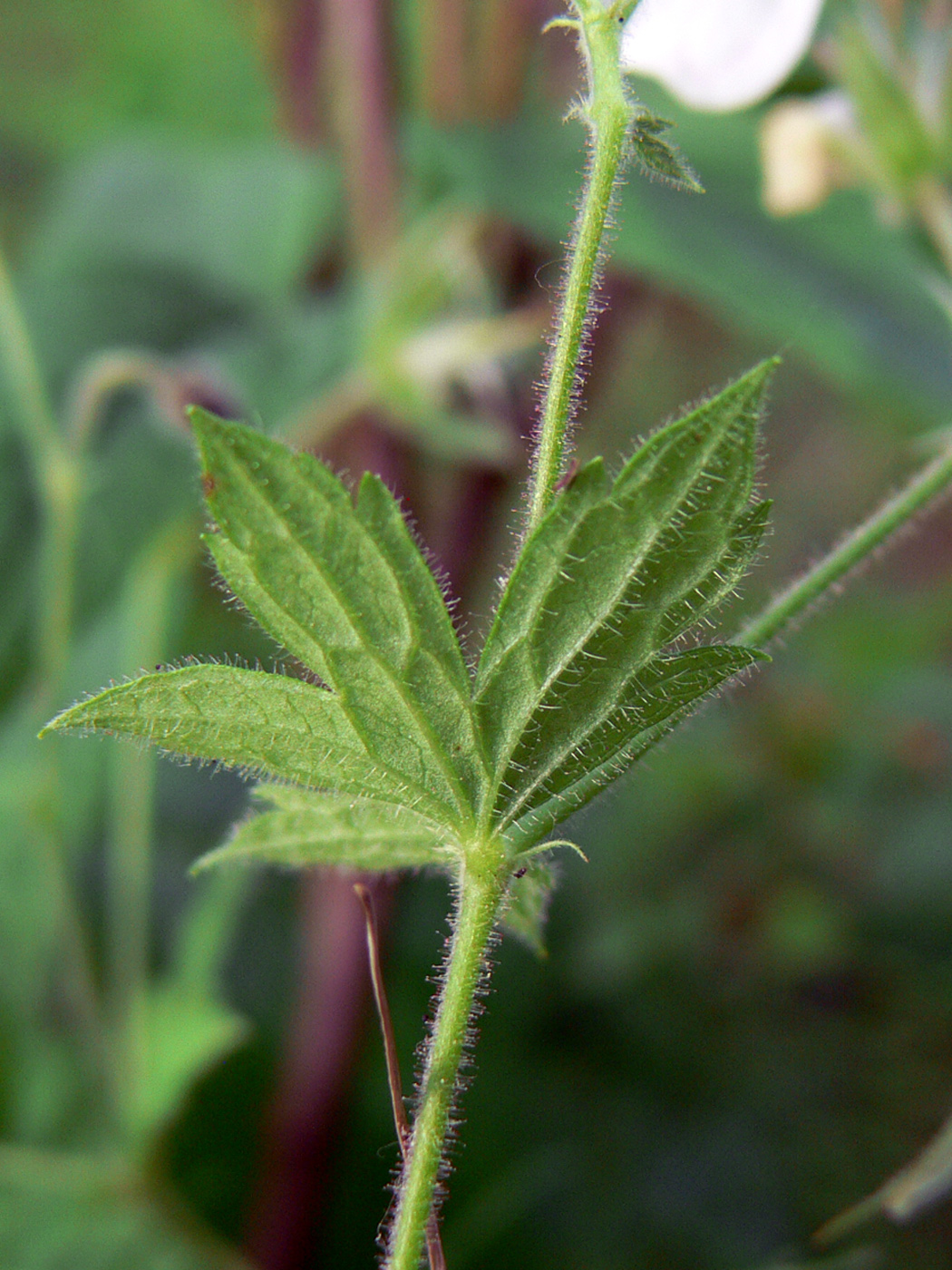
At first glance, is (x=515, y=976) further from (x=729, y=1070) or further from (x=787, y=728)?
(x=787, y=728)

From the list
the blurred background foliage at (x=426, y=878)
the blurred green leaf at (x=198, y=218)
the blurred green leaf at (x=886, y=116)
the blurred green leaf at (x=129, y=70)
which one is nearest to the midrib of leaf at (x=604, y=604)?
the blurred background foliage at (x=426, y=878)

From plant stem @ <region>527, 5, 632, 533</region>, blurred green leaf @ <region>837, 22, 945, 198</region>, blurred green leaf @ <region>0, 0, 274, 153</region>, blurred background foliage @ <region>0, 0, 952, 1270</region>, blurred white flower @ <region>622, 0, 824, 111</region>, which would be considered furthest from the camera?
blurred green leaf @ <region>0, 0, 274, 153</region>

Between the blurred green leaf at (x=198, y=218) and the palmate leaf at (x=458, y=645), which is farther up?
the blurred green leaf at (x=198, y=218)

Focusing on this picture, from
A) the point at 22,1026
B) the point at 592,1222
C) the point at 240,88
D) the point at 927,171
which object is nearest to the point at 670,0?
the point at 927,171

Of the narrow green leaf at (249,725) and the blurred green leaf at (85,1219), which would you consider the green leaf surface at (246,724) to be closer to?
the narrow green leaf at (249,725)

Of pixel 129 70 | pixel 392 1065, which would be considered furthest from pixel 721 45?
pixel 129 70

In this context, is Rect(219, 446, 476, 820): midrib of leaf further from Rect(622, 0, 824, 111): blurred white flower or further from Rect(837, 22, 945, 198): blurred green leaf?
Rect(837, 22, 945, 198): blurred green leaf

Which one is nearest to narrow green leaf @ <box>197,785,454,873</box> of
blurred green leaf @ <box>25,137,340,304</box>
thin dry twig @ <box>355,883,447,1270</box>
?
thin dry twig @ <box>355,883,447,1270</box>
